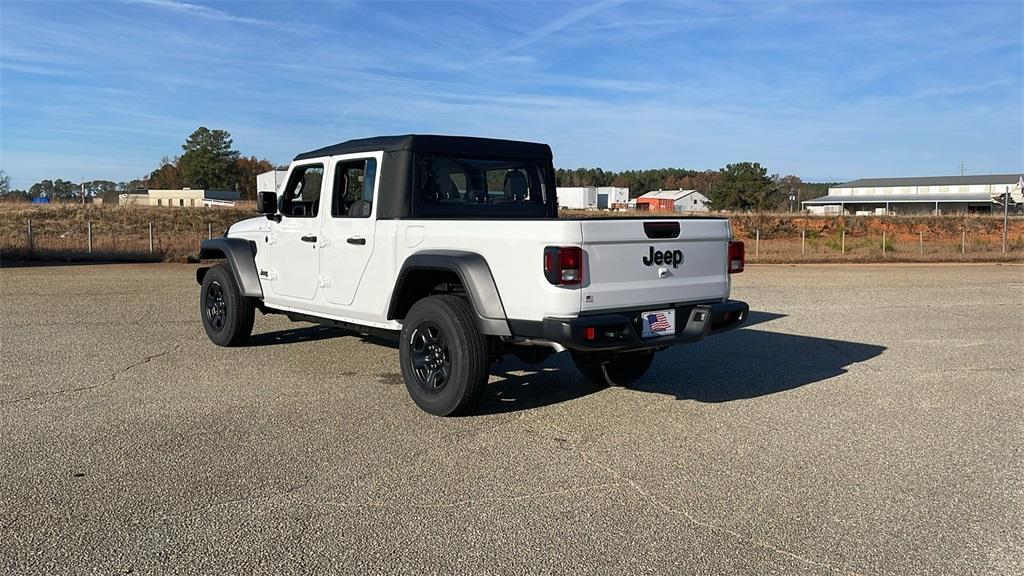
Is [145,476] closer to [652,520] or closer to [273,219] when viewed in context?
[652,520]

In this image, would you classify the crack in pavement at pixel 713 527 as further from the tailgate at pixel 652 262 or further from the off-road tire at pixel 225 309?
the off-road tire at pixel 225 309

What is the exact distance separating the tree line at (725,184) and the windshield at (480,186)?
2377 cm

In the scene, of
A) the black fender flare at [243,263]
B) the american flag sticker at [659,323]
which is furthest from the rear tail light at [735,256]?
the black fender flare at [243,263]

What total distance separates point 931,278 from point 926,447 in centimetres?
1524

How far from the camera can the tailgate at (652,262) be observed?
5.50 m

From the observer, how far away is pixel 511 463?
5.08 meters

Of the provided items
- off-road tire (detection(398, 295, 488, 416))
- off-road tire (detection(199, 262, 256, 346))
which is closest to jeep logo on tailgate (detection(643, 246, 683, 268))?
off-road tire (detection(398, 295, 488, 416))

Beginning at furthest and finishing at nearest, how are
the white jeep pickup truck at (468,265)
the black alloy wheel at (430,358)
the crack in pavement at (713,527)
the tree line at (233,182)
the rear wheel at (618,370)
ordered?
1. the tree line at (233,182)
2. the rear wheel at (618,370)
3. the black alloy wheel at (430,358)
4. the white jeep pickup truck at (468,265)
5. the crack in pavement at (713,527)

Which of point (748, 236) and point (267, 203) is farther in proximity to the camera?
point (748, 236)

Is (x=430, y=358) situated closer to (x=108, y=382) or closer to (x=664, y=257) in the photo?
(x=664, y=257)

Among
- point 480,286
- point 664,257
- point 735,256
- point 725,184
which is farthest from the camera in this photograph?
point 725,184

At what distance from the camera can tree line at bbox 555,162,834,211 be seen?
78.6 m

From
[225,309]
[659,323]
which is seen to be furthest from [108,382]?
[659,323]

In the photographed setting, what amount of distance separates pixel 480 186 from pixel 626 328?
7.84ft
